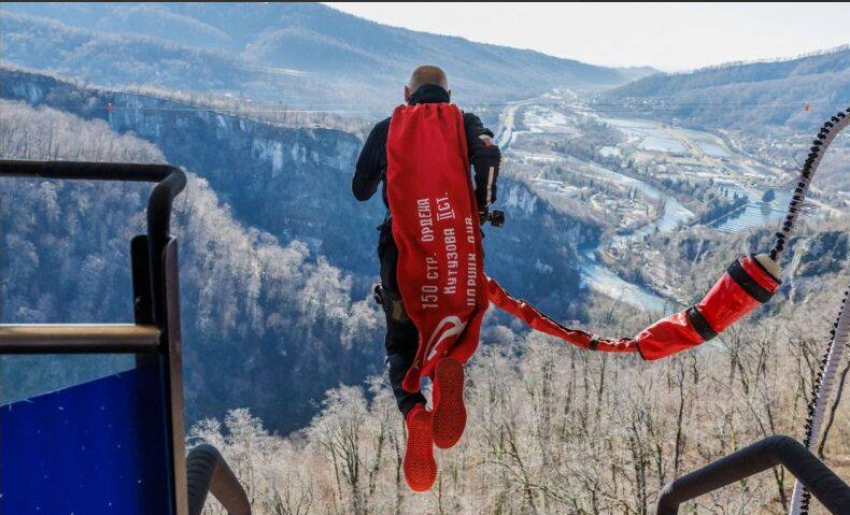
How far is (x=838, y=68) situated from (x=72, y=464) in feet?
97.7

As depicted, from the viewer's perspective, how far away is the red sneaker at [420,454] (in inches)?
124

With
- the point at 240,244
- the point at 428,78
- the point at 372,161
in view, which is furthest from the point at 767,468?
the point at 240,244

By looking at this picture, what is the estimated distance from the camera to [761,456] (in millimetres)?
2127

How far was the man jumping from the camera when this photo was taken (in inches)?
125

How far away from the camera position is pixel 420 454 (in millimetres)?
3137

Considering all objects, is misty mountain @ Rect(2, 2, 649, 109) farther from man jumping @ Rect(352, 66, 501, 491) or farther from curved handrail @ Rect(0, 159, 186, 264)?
curved handrail @ Rect(0, 159, 186, 264)

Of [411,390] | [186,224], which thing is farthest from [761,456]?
[186,224]

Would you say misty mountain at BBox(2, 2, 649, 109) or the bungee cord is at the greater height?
misty mountain at BBox(2, 2, 649, 109)

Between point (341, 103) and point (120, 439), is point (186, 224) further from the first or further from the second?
point (120, 439)

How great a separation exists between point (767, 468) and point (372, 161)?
2.64 meters

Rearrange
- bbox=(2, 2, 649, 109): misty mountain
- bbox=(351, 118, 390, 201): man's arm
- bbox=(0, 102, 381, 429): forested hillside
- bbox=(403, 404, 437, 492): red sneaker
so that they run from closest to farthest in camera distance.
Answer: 1. bbox=(403, 404, 437, 492): red sneaker
2. bbox=(351, 118, 390, 201): man's arm
3. bbox=(0, 102, 381, 429): forested hillside
4. bbox=(2, 2, 649, 109): misty mountain

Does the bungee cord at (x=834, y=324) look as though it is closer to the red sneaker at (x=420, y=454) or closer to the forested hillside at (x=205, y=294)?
the red sneaker at (x=420, y=454)

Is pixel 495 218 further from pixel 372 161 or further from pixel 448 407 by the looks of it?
pixel 448 407

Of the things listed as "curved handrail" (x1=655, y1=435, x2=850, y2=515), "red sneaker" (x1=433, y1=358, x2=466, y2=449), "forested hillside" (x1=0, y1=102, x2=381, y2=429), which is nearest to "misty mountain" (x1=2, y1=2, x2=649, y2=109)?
"forested hillside" (x1=0, y1=102, x2=381, y2=429)
